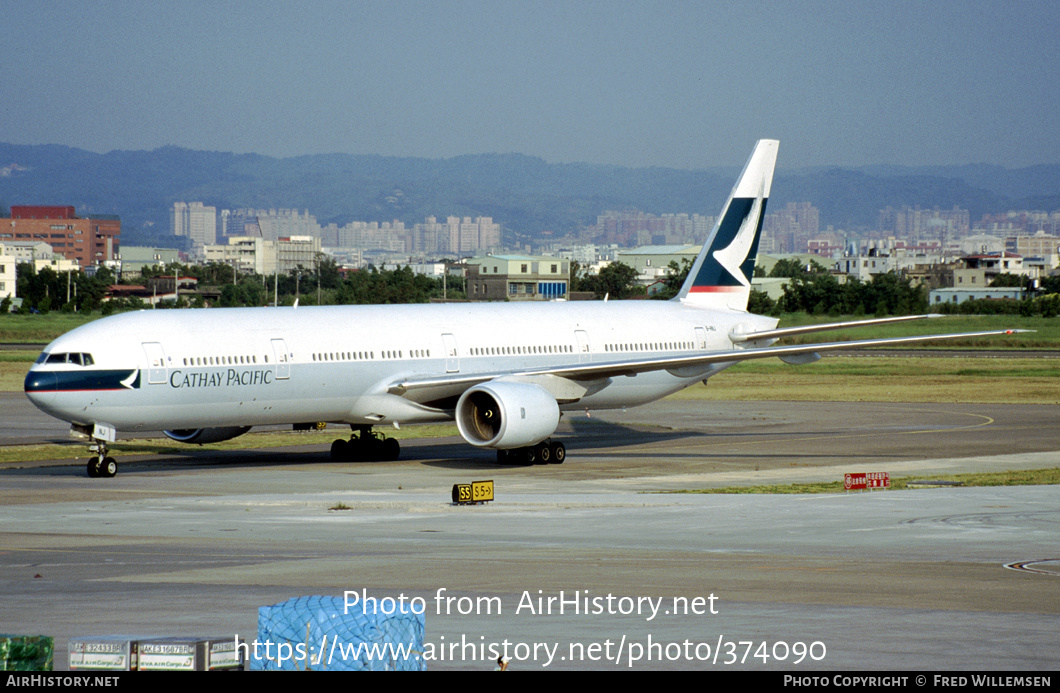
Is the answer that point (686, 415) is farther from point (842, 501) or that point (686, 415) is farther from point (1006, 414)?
point (842, 501)

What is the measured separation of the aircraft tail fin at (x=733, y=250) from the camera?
154 ft

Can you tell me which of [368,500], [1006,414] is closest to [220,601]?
[368,500]

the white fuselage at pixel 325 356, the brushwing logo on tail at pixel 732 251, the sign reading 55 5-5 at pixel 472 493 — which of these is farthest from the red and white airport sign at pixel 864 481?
the brushwing logo on tail at pixel 732 251

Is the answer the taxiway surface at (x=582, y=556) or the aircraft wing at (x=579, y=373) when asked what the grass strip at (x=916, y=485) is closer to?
the taxiway surface at (x=582, y=556)

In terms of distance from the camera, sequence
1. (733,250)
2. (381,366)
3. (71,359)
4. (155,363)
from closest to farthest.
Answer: (71,359) < (155,363) < (381,366) < (733,250)

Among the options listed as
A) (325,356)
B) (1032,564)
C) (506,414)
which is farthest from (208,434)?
(1032,564)

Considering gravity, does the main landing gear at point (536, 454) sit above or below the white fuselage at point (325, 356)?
below

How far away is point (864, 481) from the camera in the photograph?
3047cm

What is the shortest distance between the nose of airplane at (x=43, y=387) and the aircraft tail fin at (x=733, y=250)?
73.6 ft

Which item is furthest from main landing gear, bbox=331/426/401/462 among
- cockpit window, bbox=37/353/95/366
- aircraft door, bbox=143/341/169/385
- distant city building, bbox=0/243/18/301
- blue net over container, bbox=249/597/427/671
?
distant city building, bbox=0/243/18/301

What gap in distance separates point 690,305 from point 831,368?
1518 inches

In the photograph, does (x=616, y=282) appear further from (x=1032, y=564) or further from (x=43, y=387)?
(x=1032, y=564)

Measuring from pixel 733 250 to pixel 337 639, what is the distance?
1492 inches
